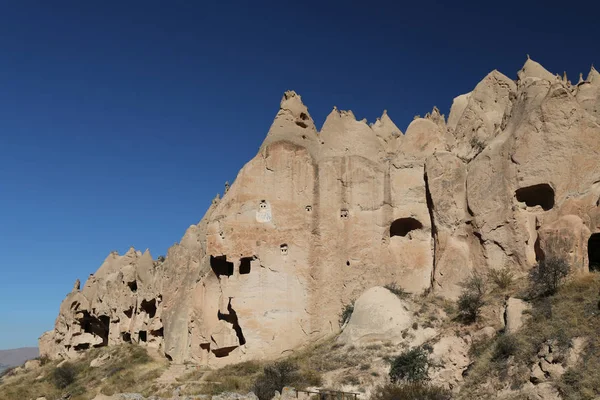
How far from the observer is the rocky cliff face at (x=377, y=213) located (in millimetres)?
17969

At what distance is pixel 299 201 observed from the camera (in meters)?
22.2

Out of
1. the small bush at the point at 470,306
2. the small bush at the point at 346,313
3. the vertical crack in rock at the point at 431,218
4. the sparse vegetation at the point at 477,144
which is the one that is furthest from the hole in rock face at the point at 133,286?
the small bush at the point at 470,306

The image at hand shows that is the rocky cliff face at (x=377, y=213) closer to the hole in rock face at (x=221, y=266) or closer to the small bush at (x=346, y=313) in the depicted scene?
the hole in rock face at (x=221, y=266)

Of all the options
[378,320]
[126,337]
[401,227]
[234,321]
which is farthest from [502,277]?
[126,337]

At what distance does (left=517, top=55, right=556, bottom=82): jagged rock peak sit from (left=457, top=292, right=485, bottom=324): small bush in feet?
41.6

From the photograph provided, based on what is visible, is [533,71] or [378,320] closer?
[378,320]

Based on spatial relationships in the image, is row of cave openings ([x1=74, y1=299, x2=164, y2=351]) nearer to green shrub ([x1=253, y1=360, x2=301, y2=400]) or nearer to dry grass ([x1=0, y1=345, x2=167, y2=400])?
dry grass ([x1=0, y1=345, x2=167, y2=400])

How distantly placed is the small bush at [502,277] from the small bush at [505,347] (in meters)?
3.30

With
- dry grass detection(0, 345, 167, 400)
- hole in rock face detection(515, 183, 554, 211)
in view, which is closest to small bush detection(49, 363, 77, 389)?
dry grass detection(0, 345, 167, 400)

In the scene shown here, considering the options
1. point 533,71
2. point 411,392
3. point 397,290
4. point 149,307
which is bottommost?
point 411,392

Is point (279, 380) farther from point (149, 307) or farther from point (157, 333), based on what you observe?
point (149, 307)

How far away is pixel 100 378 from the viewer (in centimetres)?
2686

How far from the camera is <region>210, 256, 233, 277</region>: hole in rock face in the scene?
23.1m

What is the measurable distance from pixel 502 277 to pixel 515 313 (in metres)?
2.60
